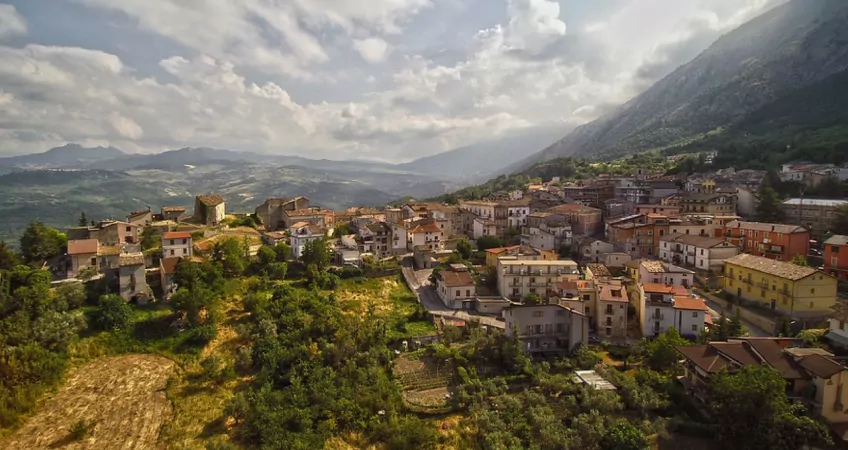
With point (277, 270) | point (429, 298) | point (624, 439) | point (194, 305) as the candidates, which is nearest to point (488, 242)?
point (429, 298)

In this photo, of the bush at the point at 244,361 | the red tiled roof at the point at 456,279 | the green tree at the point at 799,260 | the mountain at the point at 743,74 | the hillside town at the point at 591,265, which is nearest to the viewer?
the hillside town at the point at 591,265

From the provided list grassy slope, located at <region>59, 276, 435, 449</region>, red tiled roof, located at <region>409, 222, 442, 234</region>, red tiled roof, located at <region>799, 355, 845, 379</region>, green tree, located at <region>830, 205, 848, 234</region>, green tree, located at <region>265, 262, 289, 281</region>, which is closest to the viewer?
red tiled roof, located at <region>799, 355, 845, 379</region>

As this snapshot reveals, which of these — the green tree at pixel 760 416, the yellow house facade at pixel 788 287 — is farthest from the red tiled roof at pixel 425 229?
the green tree at pixel 760 416

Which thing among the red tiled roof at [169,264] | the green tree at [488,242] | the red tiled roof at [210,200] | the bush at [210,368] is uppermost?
the red tiled roof at [210,200]

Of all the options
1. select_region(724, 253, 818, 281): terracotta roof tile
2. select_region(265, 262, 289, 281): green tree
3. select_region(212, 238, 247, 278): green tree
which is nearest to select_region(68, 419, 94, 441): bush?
select_region(212, 238, 247, 278): green tree

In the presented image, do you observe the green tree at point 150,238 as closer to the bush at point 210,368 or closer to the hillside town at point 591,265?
the hillside town at point 591,265

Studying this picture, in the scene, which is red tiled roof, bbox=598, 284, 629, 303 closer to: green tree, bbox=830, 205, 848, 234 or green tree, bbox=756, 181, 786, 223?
green tree, bbox=830, 205, 848, 234
